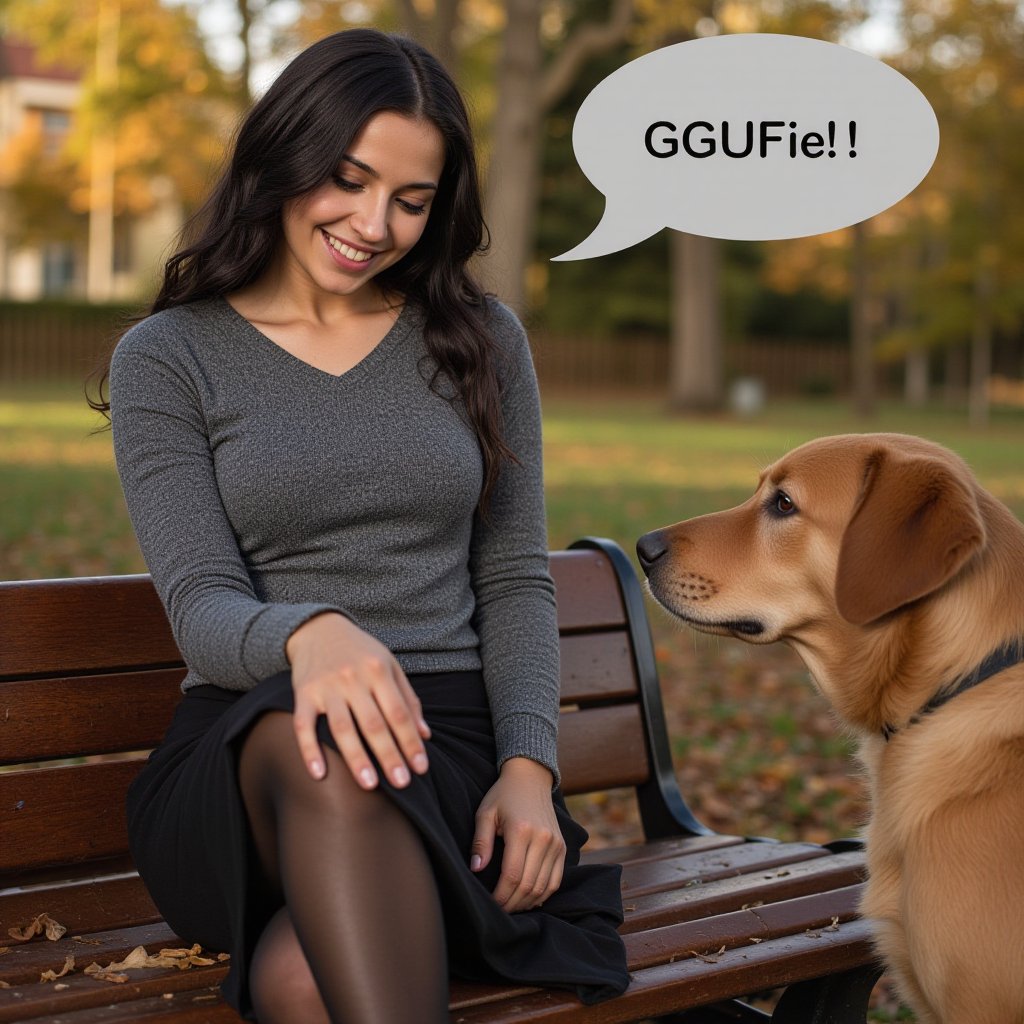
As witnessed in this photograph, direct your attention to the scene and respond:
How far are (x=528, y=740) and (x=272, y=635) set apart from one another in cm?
69

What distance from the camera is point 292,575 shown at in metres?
3.02

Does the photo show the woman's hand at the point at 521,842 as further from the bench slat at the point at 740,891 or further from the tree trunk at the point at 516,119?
the tree trunk at the point at 516,119

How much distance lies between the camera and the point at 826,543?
3.23 metres

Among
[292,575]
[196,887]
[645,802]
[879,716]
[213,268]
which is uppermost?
[213,268]

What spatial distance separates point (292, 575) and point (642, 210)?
1813mm

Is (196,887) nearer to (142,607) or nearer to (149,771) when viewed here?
(149,771)

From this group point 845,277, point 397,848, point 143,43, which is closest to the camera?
point 397,848

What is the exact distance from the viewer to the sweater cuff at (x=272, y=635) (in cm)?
255

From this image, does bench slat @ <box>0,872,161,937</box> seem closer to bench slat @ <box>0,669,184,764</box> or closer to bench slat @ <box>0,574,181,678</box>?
bench slat @ <box>0,669,184,764</box>

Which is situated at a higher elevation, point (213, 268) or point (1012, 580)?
point (213, 268)

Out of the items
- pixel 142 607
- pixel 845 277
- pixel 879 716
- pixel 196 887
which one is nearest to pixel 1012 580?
pixel 879 716

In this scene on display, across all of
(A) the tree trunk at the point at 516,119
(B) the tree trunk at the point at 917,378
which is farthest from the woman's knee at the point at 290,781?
(B) the tree trunk at the point at 917,378

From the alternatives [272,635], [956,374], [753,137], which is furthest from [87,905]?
[956,374]

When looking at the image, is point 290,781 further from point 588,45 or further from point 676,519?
point 588,45
